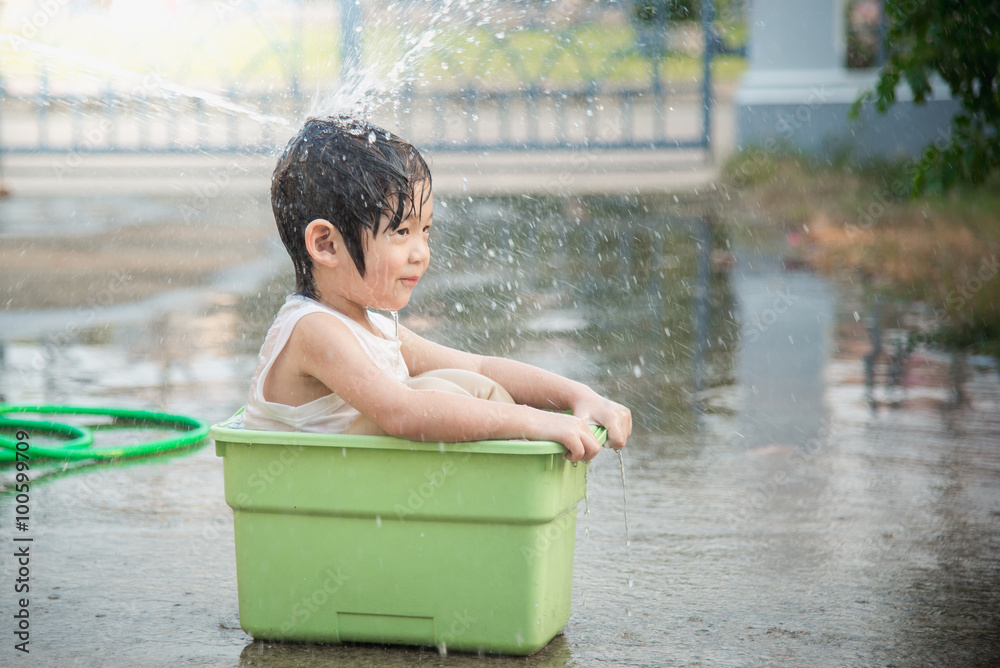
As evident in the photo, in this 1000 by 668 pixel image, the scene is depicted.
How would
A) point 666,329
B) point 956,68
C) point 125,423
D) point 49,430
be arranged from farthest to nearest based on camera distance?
point 666,329, point 956,68, point 125,423, point 49,430

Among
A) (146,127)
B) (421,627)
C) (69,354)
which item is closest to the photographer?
(421,627)

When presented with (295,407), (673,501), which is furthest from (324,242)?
(673,501)

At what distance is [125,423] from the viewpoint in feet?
13.6

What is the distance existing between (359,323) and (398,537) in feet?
1.66

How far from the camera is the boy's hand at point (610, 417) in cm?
235

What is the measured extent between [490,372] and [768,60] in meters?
11.7

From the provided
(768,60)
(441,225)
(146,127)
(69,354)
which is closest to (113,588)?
(69,354)

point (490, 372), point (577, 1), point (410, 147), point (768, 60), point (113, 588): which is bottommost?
point (113, 588)

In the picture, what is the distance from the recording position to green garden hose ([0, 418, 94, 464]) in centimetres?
367

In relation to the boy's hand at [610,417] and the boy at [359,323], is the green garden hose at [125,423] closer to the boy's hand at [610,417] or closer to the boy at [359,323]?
the boy at [359,323]

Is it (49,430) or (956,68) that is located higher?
(956,68)

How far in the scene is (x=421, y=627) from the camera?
2.28 metres

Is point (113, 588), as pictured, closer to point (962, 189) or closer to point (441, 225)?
point (441, 225)

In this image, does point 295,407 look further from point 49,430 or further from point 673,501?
point 49,430
